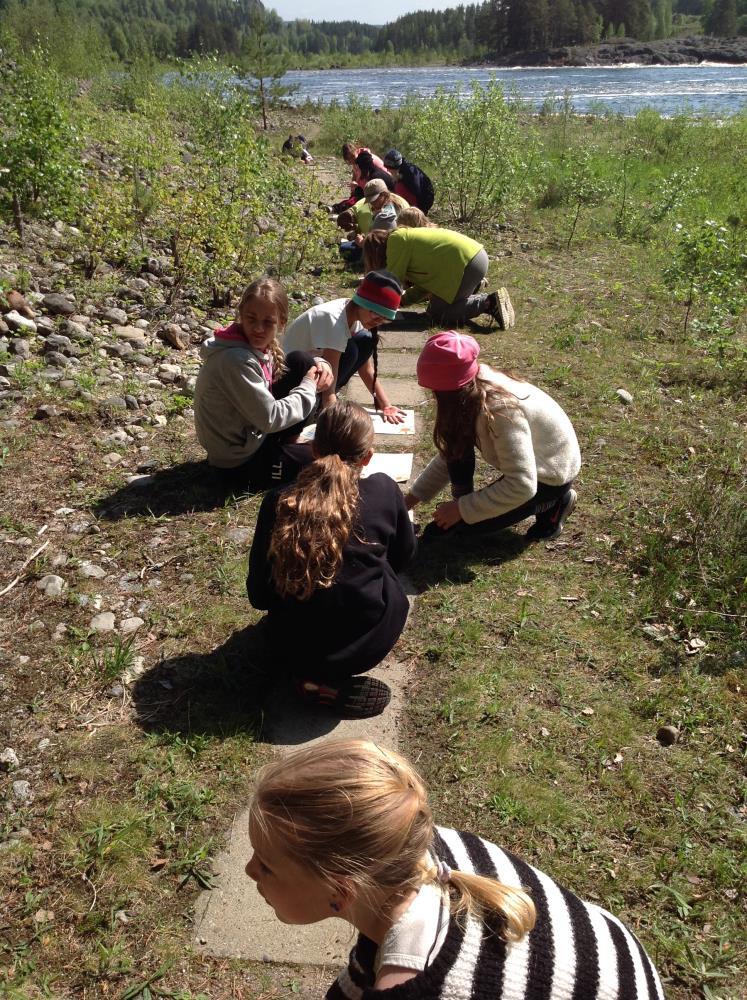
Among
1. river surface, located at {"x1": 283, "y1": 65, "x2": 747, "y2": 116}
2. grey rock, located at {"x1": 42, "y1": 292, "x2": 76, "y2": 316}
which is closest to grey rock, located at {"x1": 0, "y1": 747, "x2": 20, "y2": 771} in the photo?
grey rock, located at {"x1": 42, "y1": 292, "x2": 76, "y2": 316}

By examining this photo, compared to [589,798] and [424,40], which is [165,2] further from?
[589,798]

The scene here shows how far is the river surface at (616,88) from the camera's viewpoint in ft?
97.8

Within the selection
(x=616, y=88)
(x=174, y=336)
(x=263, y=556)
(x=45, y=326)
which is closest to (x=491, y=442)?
(x=263, y=556)

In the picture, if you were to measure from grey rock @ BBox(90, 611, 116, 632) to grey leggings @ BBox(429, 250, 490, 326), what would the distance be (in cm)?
448

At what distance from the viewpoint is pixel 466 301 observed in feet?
21.6

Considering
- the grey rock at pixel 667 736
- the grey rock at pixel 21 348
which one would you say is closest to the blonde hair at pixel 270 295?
the grey rock at pixel 21 348

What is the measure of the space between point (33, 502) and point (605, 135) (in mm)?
18431

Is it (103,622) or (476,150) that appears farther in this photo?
(476,150)

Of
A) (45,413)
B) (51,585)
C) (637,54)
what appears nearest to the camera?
(51,585)

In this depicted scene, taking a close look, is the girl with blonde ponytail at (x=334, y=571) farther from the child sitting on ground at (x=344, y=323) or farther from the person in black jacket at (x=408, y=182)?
the person in black jacket at (x=408, y=182)

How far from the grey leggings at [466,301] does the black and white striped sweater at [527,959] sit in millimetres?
5672

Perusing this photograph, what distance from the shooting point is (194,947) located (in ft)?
6.40

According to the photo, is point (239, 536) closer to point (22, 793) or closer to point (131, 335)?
point (22, 793)

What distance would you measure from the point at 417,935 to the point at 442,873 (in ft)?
0.34
